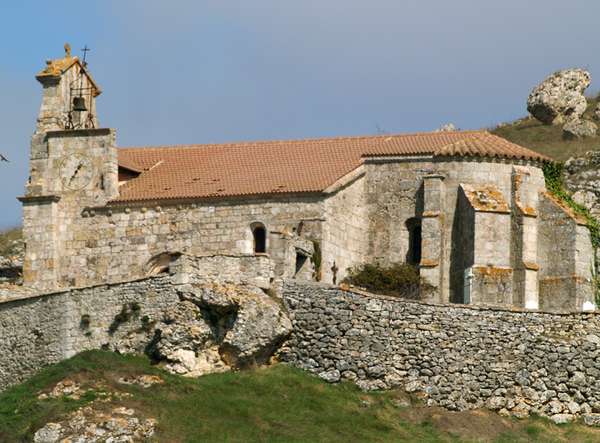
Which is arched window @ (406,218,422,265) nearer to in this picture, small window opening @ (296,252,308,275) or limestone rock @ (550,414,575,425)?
small window opening @ (296,252,308,275)

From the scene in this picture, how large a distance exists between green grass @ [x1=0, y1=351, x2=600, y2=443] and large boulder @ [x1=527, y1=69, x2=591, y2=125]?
36.9m

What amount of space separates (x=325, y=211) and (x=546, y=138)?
25.1 meters

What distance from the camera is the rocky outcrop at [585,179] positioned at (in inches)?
3263

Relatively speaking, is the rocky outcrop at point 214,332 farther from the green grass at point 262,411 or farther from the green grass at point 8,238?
the green grass at point 8,238

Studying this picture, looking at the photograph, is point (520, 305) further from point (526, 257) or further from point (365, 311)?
point (365, 311)

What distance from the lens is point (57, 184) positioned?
77500 mm

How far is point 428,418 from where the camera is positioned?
211 feet

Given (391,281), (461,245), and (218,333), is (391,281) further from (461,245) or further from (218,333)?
(218,333)

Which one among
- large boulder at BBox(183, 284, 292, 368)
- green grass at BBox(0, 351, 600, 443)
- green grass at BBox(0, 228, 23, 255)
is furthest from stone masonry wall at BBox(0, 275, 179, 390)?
green grass at BBox(0, 228, 23, 255)

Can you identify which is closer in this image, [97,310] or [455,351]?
[455,351]

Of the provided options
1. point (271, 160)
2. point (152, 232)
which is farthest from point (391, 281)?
point (152, 232)

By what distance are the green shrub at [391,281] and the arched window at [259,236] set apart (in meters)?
3.33

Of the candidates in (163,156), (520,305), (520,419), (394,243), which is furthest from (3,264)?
(520,419)

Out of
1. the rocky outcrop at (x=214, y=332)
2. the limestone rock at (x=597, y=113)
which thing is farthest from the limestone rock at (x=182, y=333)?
the limestone rock at (x=597, y=113)
